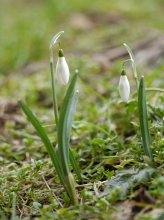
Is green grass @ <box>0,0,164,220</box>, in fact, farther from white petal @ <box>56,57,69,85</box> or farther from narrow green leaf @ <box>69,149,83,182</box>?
white petal @ <box>56,57,69,85</box>

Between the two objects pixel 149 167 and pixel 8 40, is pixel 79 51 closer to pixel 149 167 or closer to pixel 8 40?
pixel 8 40

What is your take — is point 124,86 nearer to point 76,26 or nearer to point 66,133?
point 66,133

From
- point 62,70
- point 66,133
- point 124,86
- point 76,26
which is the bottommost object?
point 66,133

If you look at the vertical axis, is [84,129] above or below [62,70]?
below

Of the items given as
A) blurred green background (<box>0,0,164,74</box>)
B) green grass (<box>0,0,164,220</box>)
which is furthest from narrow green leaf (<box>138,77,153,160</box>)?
blurred green background (<box>0,0,164,74</box>)

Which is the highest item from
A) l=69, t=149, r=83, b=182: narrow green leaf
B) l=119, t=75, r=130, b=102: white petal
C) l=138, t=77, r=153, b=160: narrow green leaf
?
l=119, t=75, r=130, b=102: white petal

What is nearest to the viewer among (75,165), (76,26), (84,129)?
(75,165)

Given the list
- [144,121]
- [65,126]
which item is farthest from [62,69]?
[144,121]

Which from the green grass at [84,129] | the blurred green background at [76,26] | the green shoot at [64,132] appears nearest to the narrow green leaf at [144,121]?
the green grass at [84,129]

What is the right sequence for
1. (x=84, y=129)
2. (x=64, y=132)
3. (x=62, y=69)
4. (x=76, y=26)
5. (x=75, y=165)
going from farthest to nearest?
(x=76, y=26) → (x=84, y=129) → (x=75, y=165) → (x=62, y=69) → (x=64, y=132)
